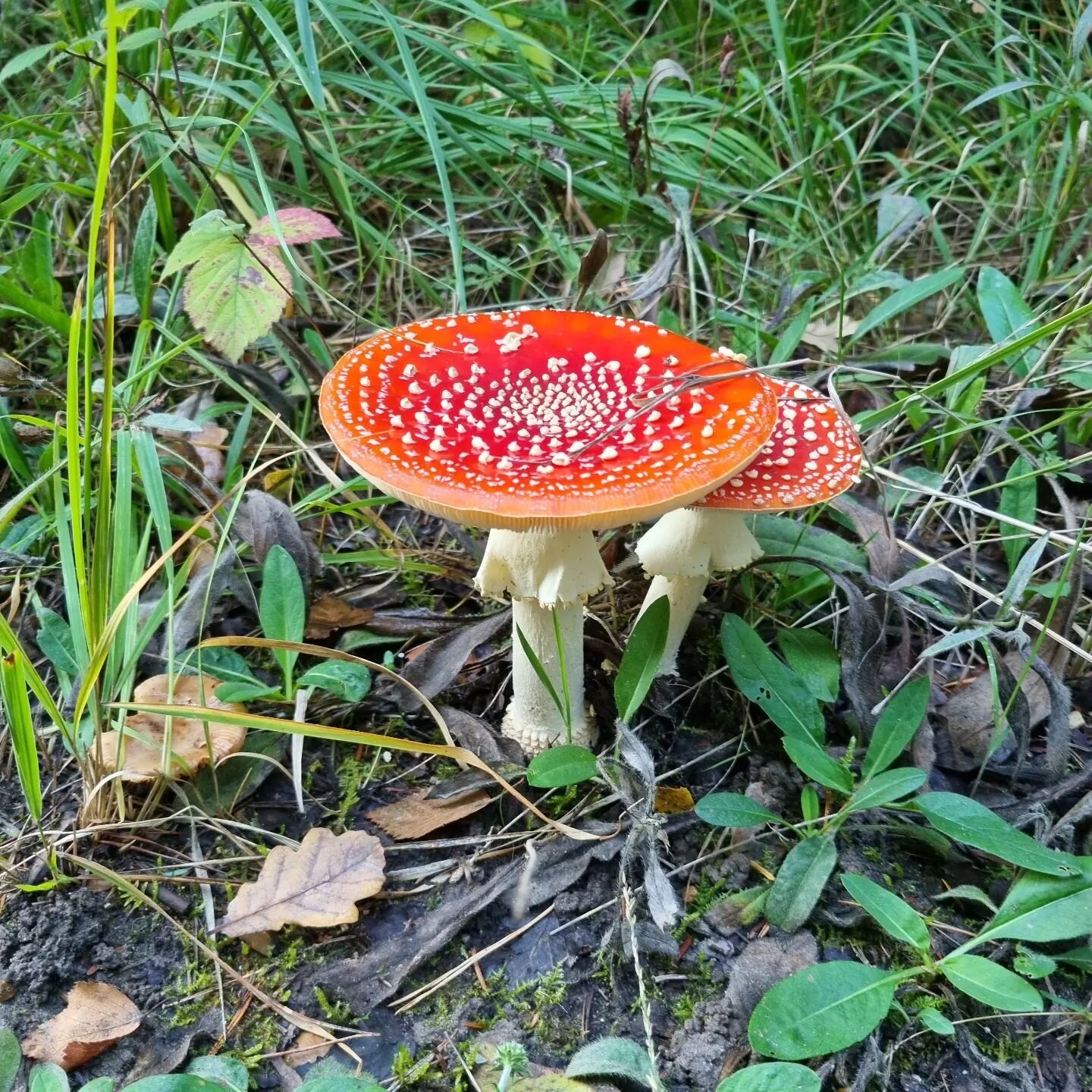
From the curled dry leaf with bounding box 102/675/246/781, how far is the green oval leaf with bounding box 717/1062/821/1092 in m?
1.39

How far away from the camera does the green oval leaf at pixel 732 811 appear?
2.10 meters

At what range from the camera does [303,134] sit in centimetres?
323

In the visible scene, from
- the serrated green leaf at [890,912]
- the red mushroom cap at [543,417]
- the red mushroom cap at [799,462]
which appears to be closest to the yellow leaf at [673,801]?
the serrated green leaf at [890,912]

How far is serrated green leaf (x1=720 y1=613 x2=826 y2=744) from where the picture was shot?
7.59 ft

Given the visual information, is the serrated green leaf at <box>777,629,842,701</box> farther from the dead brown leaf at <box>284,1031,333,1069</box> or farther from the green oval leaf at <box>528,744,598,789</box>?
the dead brown leaf at <box>284,1031,333,1069</box>

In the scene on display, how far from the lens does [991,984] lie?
1.83 metres

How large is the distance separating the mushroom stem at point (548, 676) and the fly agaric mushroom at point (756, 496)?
0.27 metres

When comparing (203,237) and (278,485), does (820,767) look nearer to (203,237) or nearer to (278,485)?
(278,485)

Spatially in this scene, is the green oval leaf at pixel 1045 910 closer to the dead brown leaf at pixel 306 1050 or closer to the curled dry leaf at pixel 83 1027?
the dead brown leaf at pixel 306 1050

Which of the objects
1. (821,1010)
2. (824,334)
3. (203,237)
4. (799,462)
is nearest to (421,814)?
(821,1010)

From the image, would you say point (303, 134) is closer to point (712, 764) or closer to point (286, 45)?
point (286, 45)

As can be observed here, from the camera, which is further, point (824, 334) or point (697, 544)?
point (824, 334)

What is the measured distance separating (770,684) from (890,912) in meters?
0.61

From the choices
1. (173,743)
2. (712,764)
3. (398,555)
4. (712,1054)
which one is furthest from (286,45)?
(712,1054)
